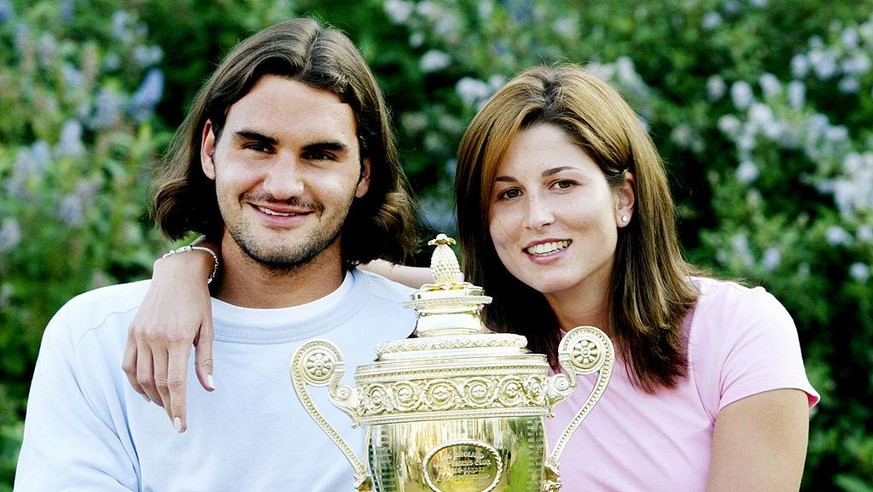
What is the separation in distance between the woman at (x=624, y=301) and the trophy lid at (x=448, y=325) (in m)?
0.39

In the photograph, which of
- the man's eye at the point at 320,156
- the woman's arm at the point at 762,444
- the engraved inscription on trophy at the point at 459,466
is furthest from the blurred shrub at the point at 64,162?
the woman's arm at the point at 762,444

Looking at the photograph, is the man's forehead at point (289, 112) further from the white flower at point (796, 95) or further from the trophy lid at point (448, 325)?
the white flower at point (796, 95)

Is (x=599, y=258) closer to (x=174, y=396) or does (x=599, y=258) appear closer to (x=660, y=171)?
(x=660, y=171)

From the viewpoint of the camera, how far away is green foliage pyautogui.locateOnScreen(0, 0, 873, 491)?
516 centimetres

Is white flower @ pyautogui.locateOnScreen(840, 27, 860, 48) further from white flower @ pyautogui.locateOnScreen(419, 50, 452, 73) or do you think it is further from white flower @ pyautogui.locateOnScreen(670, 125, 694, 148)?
white flower @ pyautogui.locateOnScreen(419, 50, 452, 73)

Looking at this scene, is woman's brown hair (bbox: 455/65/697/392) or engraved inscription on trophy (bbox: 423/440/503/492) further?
woman's brown hair (bbox: 455/65/697/392)

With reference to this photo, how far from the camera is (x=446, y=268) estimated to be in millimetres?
3014

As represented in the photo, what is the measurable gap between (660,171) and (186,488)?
4.56ft

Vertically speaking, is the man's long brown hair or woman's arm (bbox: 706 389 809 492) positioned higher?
the man's long brown hair

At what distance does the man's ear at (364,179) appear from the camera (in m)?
3.76

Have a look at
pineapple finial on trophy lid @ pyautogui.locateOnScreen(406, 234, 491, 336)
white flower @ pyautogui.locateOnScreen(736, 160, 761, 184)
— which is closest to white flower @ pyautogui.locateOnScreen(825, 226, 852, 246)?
white flower @ pyautogui.locateOnScreen(736, 160, 761, 184)

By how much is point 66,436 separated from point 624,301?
4.47 feet

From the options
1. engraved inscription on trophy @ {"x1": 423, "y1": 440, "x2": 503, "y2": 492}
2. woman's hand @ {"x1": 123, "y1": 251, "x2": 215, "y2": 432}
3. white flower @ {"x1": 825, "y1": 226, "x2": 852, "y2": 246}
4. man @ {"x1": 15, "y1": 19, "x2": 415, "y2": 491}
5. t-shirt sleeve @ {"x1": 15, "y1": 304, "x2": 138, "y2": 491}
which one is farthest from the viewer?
white flower @ {"x1": 825, "y1": 226, "x2": 852, "y2": 246}

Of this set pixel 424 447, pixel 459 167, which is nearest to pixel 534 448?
pixel 424 447
